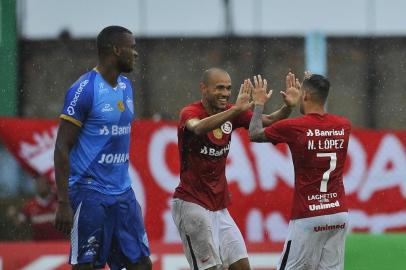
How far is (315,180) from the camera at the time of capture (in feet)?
28.0

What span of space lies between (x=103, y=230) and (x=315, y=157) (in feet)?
5.93

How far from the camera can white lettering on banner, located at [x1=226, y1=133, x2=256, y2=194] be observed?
13.0 meters

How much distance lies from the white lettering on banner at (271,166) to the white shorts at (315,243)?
444 centimetres

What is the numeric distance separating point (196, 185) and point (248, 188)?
169 inches

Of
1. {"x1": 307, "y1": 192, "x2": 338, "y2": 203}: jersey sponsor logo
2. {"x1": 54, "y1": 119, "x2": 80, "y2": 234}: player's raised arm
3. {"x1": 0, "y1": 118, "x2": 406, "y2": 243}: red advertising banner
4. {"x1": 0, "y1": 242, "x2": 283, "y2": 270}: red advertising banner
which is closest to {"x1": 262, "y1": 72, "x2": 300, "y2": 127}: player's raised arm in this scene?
{"x1": 307, "y1": 192, "x2": 338, "y2": 203}: jersey sponsor logo

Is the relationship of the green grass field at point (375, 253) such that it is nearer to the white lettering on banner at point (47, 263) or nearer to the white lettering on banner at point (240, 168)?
the white lettering on banner at point (240, 168)

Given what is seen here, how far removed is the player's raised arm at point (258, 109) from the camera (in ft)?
28.2

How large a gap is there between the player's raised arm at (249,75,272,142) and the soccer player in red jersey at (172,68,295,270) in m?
0.15

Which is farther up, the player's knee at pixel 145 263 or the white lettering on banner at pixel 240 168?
the white lettering on banner at pixel 240 168

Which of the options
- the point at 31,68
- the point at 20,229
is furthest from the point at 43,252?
the point at 31,68

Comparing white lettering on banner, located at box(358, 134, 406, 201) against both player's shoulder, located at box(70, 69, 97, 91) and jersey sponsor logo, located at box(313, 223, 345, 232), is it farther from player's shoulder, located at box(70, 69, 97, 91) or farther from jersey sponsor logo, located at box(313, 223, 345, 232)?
player's shoulder, located at box(70, 69, 97, 91)

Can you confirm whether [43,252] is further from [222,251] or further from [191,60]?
[191,60]

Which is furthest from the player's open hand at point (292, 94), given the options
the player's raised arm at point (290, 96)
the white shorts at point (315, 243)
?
the white shorts at point (315, 243)

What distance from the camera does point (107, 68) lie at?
8047 mm
